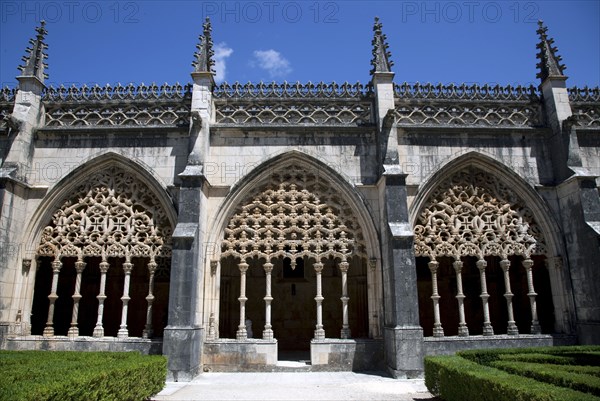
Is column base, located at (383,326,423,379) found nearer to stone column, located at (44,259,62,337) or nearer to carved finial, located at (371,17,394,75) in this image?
carved finial, located at (371,17,394,75)

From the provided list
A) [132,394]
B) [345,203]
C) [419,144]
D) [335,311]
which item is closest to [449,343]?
[345,203]

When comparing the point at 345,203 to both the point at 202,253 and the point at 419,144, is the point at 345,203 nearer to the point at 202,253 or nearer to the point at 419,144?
the point at 419,144

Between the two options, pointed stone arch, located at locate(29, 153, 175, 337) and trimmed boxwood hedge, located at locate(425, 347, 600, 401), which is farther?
pointed stone arch, located at locate(29, 153, 175, 337)

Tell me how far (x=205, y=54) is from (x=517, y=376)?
10448 millimetres

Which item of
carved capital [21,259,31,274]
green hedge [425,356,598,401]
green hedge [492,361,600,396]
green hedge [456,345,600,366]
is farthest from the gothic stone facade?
green hedge [492,361,600,396]

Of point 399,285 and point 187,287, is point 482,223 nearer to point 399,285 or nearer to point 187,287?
point 399,285

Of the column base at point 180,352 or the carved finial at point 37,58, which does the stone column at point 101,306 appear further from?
the carved finial at point 37,58

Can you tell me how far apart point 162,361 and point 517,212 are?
31.0 feet

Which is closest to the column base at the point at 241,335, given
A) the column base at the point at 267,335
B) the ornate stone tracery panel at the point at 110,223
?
the column base at the point at 267,335

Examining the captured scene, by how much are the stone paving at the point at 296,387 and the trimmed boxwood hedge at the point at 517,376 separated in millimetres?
1019

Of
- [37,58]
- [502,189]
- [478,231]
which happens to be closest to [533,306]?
[478,231]

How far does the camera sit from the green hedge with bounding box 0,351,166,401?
4852mm

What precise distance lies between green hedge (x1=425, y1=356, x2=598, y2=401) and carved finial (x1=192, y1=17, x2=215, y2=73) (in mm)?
9086

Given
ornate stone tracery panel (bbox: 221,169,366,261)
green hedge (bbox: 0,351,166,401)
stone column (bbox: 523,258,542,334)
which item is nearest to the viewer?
green hedge (bbox: 0,351,166,401)
